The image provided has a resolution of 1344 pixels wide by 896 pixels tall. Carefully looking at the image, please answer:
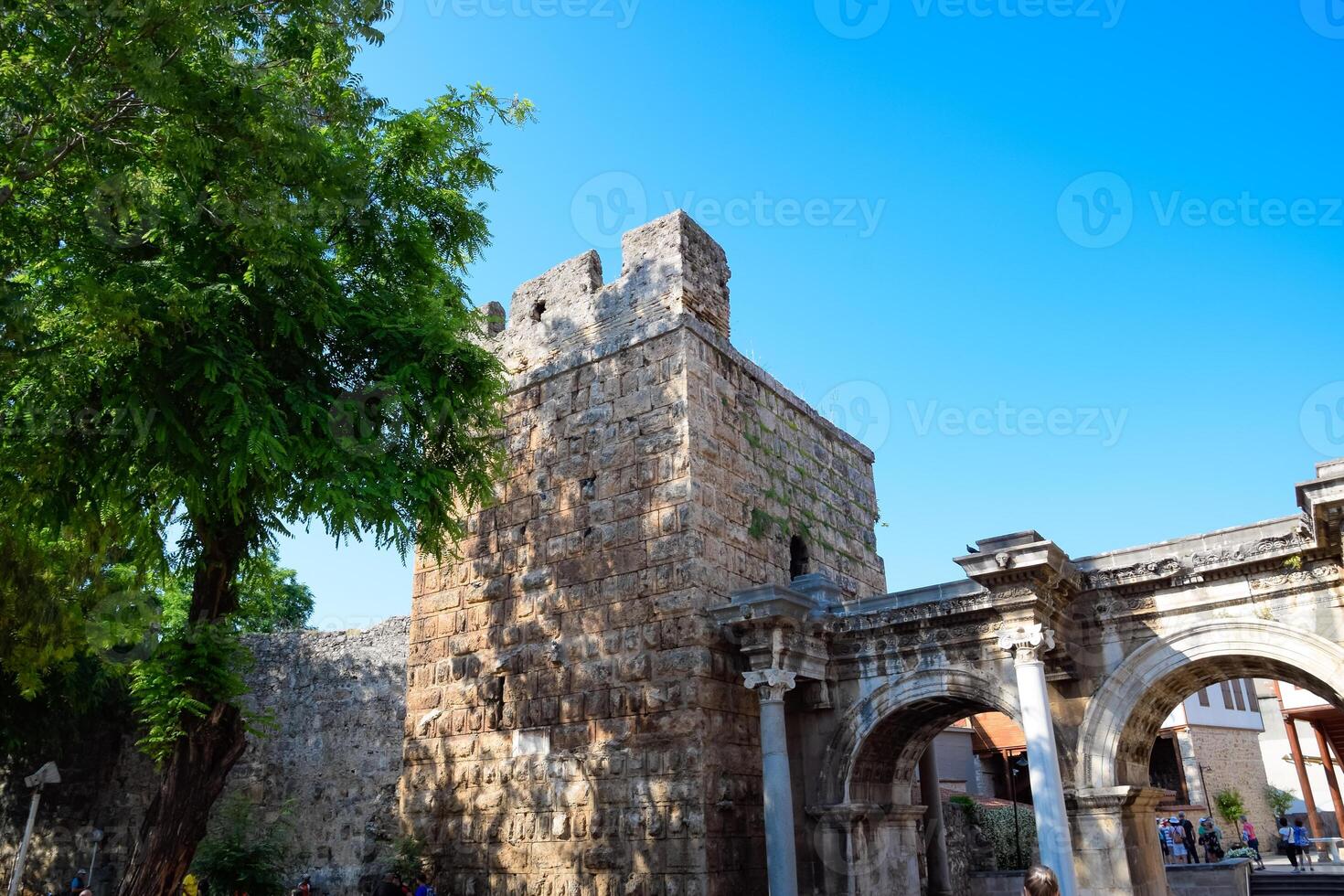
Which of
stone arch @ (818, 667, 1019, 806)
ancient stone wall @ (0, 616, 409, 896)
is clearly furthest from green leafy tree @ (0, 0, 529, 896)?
ancient stone wall @ (0, 616, 409, 896)

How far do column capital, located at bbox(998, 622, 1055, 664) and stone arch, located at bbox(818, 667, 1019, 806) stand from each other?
69 cm

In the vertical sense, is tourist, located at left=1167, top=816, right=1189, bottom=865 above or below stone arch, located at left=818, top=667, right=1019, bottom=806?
below

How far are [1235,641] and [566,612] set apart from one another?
699 centimetres

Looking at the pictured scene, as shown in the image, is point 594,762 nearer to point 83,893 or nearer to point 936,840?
point 936,840

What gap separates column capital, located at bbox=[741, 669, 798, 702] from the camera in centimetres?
1011

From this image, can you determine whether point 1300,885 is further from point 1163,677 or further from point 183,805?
point 183,805

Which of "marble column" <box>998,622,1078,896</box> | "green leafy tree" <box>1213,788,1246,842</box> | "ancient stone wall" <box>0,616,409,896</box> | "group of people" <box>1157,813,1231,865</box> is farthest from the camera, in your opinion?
"green leafy tree" <box>1213,788,1246,842</box>

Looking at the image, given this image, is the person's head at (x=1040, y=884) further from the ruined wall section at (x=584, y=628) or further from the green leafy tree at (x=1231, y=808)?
the green leafy tree at (x=1231, y=808)

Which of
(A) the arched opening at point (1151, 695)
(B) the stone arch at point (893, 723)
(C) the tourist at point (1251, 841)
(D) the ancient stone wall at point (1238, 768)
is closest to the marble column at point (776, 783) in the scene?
(B) the stone arch at point (893, 723)

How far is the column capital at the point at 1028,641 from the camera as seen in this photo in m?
9.13

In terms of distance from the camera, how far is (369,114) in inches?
388

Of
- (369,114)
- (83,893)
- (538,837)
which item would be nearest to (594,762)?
(538,837)

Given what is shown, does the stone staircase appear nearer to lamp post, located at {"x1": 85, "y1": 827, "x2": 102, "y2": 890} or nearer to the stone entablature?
the stone entablature

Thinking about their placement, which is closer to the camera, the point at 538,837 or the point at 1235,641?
the point at 1235,641
